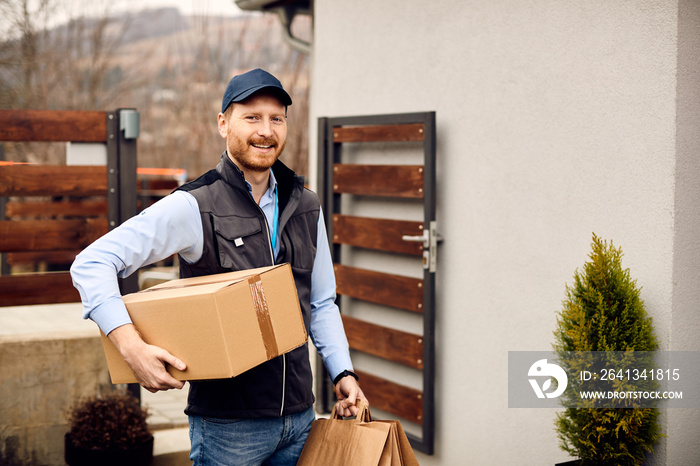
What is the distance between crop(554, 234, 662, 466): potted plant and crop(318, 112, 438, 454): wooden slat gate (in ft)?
4.60

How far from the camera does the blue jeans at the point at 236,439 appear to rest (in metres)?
2.07

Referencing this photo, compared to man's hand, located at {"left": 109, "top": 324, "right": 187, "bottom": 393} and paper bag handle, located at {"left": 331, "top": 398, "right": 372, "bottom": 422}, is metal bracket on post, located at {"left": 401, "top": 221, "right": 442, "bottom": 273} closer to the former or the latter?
paper bag handle, located at {"left": 331, "top": 398, "right": 372, "bottom": 422}

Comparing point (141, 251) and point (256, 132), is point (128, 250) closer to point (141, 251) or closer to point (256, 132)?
point (141, 251)

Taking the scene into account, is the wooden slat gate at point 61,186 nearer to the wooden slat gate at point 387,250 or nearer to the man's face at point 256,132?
the wooden slat gate at point 387,250

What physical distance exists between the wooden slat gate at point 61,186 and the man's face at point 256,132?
8.21ft

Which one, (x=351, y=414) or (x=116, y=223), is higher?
(x=116, y=223)

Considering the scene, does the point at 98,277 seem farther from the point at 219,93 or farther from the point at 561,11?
the point at 219,93

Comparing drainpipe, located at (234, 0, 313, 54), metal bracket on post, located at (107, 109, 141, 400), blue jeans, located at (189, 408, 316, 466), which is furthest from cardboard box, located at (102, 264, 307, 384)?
drainpipe, located at (234, 0, 313, 54)

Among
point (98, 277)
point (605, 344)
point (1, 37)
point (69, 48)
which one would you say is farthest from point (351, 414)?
point (69, 48)

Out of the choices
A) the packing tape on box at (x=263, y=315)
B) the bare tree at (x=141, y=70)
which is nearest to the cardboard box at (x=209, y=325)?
the packing tape on box at (x=263, y=315)

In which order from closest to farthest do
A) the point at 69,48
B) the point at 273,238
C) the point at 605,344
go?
the point at 273,238 → the point at 605,344 → the point at 69,48

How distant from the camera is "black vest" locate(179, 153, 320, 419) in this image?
81.6 inches

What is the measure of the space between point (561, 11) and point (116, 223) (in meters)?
2.66

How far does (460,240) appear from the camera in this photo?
14.3ft
